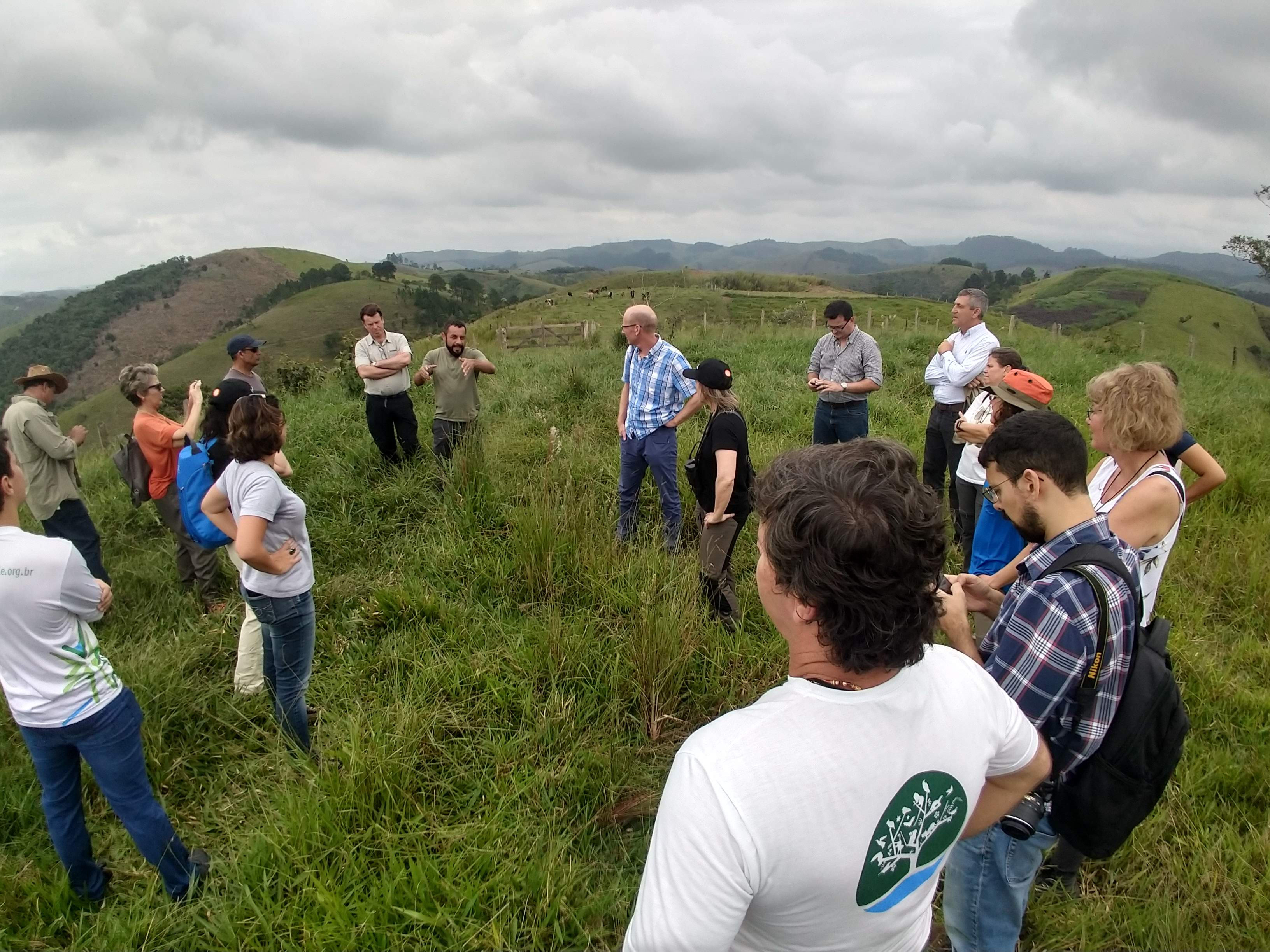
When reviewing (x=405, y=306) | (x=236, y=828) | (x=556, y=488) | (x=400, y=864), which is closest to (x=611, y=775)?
(x=400, y=864)

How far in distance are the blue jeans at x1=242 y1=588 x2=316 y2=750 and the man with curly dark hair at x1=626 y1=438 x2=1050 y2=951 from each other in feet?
8.55

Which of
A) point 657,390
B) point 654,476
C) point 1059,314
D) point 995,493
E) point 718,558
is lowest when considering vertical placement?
point 718,558

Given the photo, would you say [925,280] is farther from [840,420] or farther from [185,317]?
[840,420]

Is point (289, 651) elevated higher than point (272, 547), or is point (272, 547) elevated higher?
point (272, 547)

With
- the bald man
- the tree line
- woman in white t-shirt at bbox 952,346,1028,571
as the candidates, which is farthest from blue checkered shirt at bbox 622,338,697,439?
the tree line

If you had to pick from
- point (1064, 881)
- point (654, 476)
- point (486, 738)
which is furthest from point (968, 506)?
point (486, 738)

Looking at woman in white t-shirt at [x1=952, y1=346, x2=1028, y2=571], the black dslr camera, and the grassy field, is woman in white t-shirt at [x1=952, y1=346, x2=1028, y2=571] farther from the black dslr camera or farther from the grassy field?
the black dslr camera

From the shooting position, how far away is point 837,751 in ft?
3.14

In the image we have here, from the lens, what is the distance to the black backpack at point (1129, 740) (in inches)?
65.1

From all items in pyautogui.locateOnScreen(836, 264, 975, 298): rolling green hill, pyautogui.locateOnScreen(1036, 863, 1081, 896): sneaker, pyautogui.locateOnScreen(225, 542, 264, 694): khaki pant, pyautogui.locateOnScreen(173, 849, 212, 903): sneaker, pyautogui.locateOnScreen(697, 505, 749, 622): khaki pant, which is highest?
pyautogui.locateOnScreen(836, 264, 975, 298): rolling green hill

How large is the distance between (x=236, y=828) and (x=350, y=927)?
962 millimetres

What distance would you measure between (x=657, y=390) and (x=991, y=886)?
3.61 meters

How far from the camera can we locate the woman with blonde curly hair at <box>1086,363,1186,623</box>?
2.40 m

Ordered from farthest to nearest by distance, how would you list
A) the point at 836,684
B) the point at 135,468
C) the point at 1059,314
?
1. the point at 1059,314
2. the point at 135,468
3. the point at 836,684
